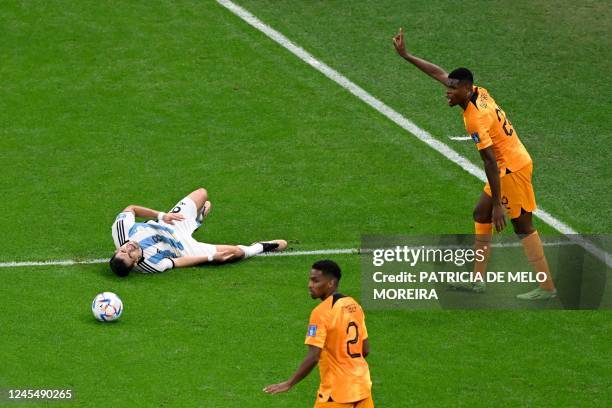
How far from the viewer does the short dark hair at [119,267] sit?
14688mm

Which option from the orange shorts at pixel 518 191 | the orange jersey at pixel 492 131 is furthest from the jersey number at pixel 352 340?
the orange shorts at pixel 518 191

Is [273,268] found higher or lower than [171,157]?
lower

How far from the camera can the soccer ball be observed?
1344 centimetres

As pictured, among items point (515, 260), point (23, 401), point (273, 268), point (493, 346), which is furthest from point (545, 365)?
point (23, 401)

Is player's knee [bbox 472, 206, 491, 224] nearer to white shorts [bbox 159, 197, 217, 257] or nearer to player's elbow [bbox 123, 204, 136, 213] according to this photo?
white shorts [bbox 159, 197, 217, 257]

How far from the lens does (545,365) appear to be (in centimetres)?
1285

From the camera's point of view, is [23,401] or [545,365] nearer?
[23,401]

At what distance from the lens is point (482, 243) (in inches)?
571

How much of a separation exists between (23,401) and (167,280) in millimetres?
3442

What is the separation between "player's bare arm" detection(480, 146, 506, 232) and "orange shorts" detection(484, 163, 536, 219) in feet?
1.24

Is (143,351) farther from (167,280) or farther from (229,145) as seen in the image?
(229,145)

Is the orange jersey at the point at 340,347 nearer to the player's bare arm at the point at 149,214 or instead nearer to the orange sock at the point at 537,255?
the orange sock at the point at 537,255

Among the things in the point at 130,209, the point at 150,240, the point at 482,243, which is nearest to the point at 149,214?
the point at 130,209

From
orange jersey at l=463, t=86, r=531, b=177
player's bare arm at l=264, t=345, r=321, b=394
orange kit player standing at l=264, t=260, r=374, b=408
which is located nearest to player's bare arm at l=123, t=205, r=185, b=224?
orange jersey at l=463, t=86, r=531, b=177
